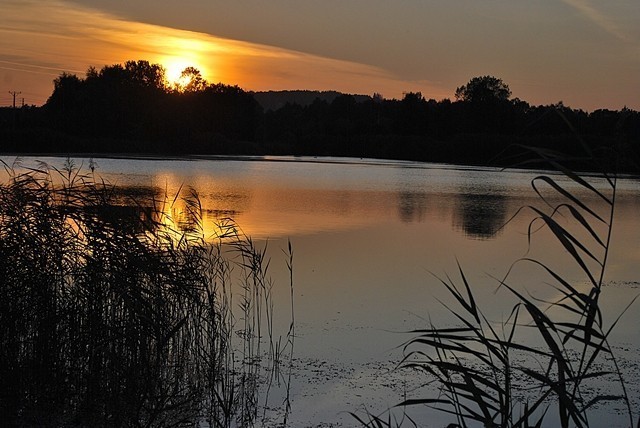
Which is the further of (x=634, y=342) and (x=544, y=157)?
(x=634, y=342)

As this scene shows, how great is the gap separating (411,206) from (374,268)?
37.3 feet

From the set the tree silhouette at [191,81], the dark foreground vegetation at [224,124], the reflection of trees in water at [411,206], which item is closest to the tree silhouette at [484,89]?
the dark foreground vegetation at [224,124]

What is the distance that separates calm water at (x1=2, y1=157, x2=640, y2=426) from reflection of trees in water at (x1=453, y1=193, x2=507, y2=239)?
33 mm

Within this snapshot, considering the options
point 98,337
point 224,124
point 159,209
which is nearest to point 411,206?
point 159,209

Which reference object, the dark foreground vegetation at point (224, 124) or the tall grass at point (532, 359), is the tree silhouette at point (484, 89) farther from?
the tall grass at point (532, 359)

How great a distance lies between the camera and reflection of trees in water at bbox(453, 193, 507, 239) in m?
17.1

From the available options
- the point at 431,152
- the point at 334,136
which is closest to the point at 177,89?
the point at 334,136

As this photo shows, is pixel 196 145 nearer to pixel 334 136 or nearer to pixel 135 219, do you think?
pixel 334 136

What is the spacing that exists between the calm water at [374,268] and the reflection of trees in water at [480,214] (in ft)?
0.11

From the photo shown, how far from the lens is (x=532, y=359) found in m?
6.63

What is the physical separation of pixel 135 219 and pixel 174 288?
743 mm

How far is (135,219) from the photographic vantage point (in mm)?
6238

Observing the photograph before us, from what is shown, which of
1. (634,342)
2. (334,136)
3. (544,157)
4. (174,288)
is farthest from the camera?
(334,136)

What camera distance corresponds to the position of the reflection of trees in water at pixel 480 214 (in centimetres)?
1706
